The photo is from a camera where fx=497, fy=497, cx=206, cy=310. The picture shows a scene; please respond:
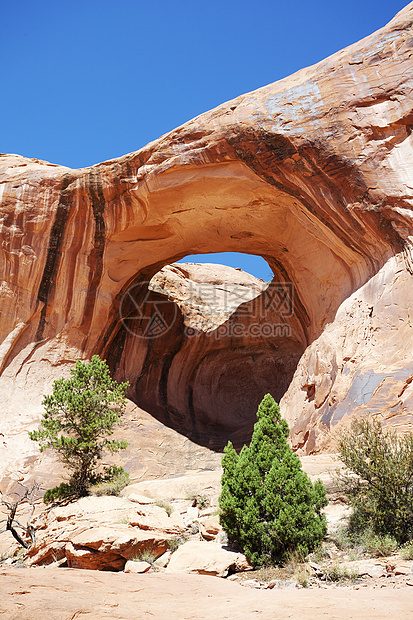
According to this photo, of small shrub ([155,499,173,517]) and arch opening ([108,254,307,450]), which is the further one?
arch opening ([108,254,307,450])

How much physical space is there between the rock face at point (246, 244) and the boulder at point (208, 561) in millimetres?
4286

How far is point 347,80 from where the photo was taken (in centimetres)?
1117

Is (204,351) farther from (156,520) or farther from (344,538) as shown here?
(344,538)

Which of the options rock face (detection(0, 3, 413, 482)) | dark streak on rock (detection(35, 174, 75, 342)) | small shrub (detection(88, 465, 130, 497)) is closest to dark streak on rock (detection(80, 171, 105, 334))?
rock face (detection(0, 3, 413, 482))

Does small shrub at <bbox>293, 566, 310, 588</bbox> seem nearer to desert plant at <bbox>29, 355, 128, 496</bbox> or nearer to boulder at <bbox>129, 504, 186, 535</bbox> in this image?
boulder at <bbox>129, 504, 186, 535</bbox>

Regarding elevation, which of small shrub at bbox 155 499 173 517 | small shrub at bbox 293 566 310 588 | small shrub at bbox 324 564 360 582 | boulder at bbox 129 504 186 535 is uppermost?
small shrub at bbox 324 564 360 582

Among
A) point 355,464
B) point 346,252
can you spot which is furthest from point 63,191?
point 355,464

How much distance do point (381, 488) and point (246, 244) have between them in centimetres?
1091

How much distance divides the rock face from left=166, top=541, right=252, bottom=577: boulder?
14.1ft

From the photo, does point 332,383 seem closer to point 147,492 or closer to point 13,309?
point 147,492

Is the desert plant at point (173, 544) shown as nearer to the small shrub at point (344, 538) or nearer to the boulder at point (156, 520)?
the boulder at point (156, 520)

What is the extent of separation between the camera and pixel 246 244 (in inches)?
632

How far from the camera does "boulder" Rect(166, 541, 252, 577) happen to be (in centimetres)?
567

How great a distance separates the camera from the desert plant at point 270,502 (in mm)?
5801
